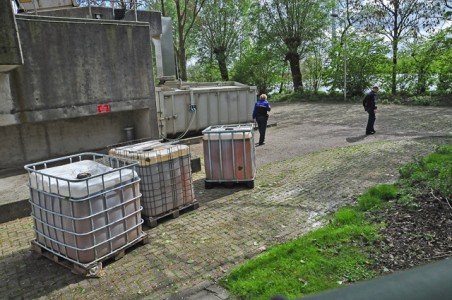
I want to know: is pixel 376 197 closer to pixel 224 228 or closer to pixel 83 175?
pixel 224 228

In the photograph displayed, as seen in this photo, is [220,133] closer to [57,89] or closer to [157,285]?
[157,285]

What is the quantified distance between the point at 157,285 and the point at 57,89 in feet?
22.6

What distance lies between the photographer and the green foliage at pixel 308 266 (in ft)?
13.7

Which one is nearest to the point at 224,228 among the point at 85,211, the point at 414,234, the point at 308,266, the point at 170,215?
the point at 170,215

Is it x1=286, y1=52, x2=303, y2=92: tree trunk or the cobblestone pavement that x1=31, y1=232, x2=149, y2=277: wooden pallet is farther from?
x1=286, y1=52, x2=303, y2=92: tree trunk

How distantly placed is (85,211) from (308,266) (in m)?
2.93

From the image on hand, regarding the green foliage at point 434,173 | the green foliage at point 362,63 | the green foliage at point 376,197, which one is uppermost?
the green foliage at point 362,63

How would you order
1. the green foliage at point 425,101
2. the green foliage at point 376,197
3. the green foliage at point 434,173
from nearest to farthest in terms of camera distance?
the green foliage at point 434,173 < the green foliage at point 376,197 < the green foliage at point 425,101

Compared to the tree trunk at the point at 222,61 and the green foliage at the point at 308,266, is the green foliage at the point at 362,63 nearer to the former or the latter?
the tree trunk at the point at 222,61

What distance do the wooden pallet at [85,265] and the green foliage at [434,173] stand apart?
4.75 metres

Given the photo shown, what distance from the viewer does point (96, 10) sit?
1217cm

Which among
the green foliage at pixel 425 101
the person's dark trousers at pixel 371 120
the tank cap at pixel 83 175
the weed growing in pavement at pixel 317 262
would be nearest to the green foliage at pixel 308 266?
the weed growing in pavement at pixel 317 262

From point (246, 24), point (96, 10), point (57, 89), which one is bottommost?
point (57, 89)

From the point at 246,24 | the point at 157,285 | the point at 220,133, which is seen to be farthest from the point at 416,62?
the point at 157,285
